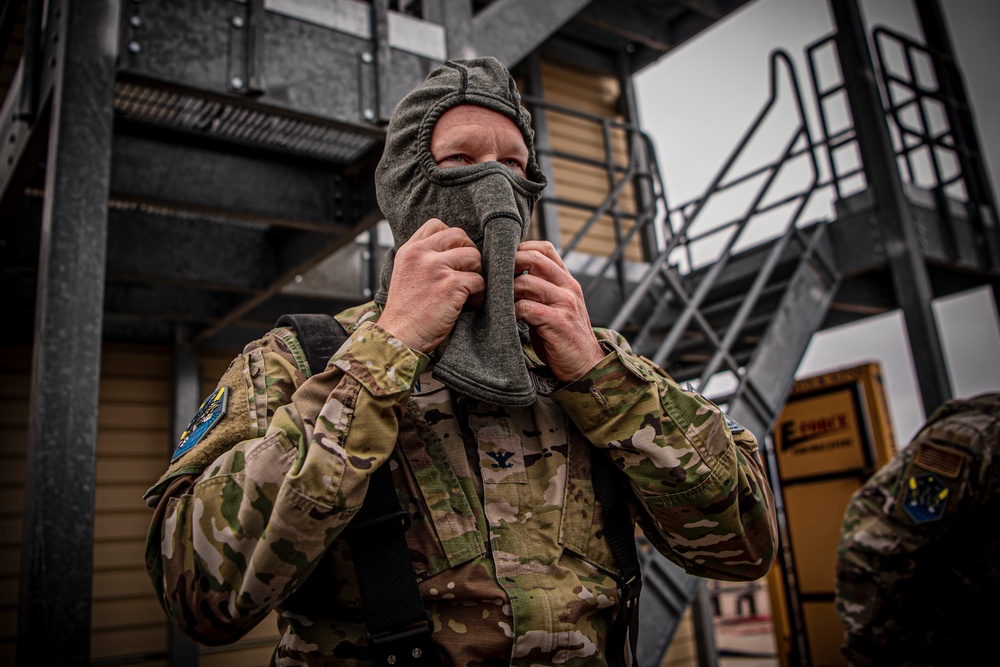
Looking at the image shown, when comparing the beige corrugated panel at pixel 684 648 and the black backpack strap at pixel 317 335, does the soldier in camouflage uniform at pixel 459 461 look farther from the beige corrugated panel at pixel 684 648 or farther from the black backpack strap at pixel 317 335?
the beige corrugated panel at pixel 684 648

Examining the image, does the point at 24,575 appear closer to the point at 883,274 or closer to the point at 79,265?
the point at 79,265

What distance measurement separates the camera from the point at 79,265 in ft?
6.98

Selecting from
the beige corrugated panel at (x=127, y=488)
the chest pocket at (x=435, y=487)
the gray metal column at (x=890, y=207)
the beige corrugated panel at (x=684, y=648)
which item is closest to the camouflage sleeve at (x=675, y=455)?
the chest pocket at (x=435, y=487)

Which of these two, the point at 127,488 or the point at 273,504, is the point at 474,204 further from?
the point at 127,488

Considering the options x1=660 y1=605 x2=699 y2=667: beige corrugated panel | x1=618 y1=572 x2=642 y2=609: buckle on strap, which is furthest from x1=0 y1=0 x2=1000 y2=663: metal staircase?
x1=660 y1=605 x2=699 y2=667: beige corrugated panel

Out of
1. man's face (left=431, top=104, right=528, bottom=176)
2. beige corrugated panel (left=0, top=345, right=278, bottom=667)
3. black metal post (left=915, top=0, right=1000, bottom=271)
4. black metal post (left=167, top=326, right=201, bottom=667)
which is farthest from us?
black metal post (left=915, top=0, right=1000, bottom=271)

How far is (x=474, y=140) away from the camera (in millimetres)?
1581

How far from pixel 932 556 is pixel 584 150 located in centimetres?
596

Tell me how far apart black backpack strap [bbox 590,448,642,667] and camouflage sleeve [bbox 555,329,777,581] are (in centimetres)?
5

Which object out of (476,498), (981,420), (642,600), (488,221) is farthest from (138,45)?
(981,420)

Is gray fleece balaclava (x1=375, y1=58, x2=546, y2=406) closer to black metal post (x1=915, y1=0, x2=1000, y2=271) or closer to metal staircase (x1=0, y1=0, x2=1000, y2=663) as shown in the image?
metal staircase (x1=0, y1=0, x2=1000, y2=663)

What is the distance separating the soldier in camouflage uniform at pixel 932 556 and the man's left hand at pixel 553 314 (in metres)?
2.37

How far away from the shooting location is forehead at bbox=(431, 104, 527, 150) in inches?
62.4

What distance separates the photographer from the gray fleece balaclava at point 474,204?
1.37 meters
